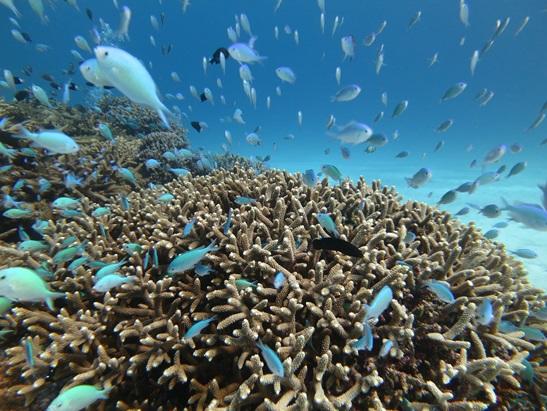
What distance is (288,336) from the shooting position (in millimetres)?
2539

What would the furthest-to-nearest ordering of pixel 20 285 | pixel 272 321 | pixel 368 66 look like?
pixel 368 66 < pixel 272 321 < pixel 20 285

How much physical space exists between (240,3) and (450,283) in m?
108

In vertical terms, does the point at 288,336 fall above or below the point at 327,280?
below

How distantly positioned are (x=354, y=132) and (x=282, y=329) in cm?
426

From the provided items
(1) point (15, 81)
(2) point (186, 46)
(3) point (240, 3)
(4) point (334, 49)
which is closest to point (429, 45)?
(4) point (334, 49)

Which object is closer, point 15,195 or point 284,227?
point 284,227

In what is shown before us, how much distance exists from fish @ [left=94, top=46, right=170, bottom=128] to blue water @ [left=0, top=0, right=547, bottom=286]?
34148 millimetres

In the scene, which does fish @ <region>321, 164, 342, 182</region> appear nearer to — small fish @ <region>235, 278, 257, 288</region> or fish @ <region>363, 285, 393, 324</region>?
small fish @ <region>235, 278, 257, 288</region>

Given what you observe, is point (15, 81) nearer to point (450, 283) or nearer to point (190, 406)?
point (190, 406)

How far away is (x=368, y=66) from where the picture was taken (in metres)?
98.8

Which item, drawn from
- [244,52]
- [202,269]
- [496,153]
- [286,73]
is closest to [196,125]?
[244,52]

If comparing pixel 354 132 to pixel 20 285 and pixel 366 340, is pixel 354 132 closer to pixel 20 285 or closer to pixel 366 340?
pixel 366 340

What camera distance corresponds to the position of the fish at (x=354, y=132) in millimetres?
5586

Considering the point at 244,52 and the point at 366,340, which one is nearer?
the point at 366,340
